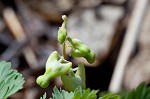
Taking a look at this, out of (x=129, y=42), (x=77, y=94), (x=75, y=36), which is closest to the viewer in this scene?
(x=77, y=94)

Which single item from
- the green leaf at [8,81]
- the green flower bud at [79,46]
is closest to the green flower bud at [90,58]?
the green flower bud at [79,46]

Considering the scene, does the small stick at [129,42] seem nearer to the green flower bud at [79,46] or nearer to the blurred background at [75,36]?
the blurred background at [75,36]

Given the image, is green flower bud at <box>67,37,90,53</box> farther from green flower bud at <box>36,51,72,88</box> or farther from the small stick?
the small stick

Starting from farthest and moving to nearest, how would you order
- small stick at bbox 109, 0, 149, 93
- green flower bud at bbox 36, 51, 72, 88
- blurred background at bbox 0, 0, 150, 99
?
1. blurred background at bbox 0, 0, 150, 99
2. small stick at bbox 109, 0, 149, 93
3. green flower bud at bbox 36, 51, 72, 88

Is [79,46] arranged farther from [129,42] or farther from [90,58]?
[129,42]

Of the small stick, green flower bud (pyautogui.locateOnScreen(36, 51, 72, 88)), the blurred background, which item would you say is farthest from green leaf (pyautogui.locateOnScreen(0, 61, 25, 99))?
the blurred background

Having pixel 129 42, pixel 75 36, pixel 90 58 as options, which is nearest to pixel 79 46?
pixel 90 58
